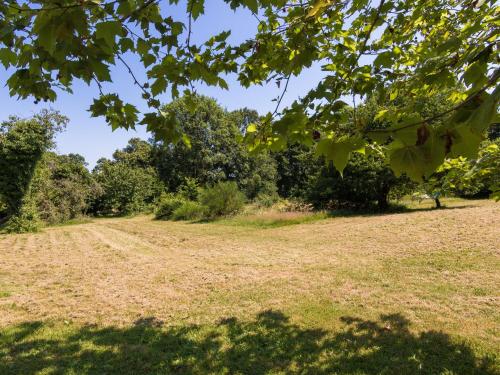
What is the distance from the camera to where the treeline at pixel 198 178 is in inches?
160

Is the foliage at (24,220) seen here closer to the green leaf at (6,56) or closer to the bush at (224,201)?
the bush at (224,201)

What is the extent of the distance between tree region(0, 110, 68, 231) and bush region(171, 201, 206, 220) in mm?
7868

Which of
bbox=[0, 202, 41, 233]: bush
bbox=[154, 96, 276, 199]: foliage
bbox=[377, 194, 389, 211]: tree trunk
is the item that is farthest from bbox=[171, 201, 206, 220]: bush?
bbox=[154, 96, 276, 199]: foliage

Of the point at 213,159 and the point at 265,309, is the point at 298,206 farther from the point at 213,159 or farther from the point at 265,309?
the point at 213,159

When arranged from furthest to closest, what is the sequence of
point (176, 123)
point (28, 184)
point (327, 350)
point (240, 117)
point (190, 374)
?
point (240, 117) < point (28, 184) < point (327, 350) < point (190, 374) < point (176, 123)

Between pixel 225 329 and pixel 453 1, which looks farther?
pixel 225 329

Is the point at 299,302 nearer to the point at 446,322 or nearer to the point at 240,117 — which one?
the point at 446,322

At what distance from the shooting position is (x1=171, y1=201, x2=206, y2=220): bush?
64.5 ft

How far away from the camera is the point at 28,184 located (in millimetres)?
16078

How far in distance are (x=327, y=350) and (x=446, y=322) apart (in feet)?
5.69

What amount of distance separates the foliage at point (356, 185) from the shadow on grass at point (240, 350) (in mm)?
12338

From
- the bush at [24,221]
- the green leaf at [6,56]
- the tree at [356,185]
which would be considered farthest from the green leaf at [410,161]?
the bush at [24,221]

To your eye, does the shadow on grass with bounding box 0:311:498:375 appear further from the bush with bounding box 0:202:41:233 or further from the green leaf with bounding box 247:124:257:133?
the bush with bounding box 0:202:41:233

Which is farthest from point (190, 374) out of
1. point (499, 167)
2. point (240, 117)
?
point (240, 117)
